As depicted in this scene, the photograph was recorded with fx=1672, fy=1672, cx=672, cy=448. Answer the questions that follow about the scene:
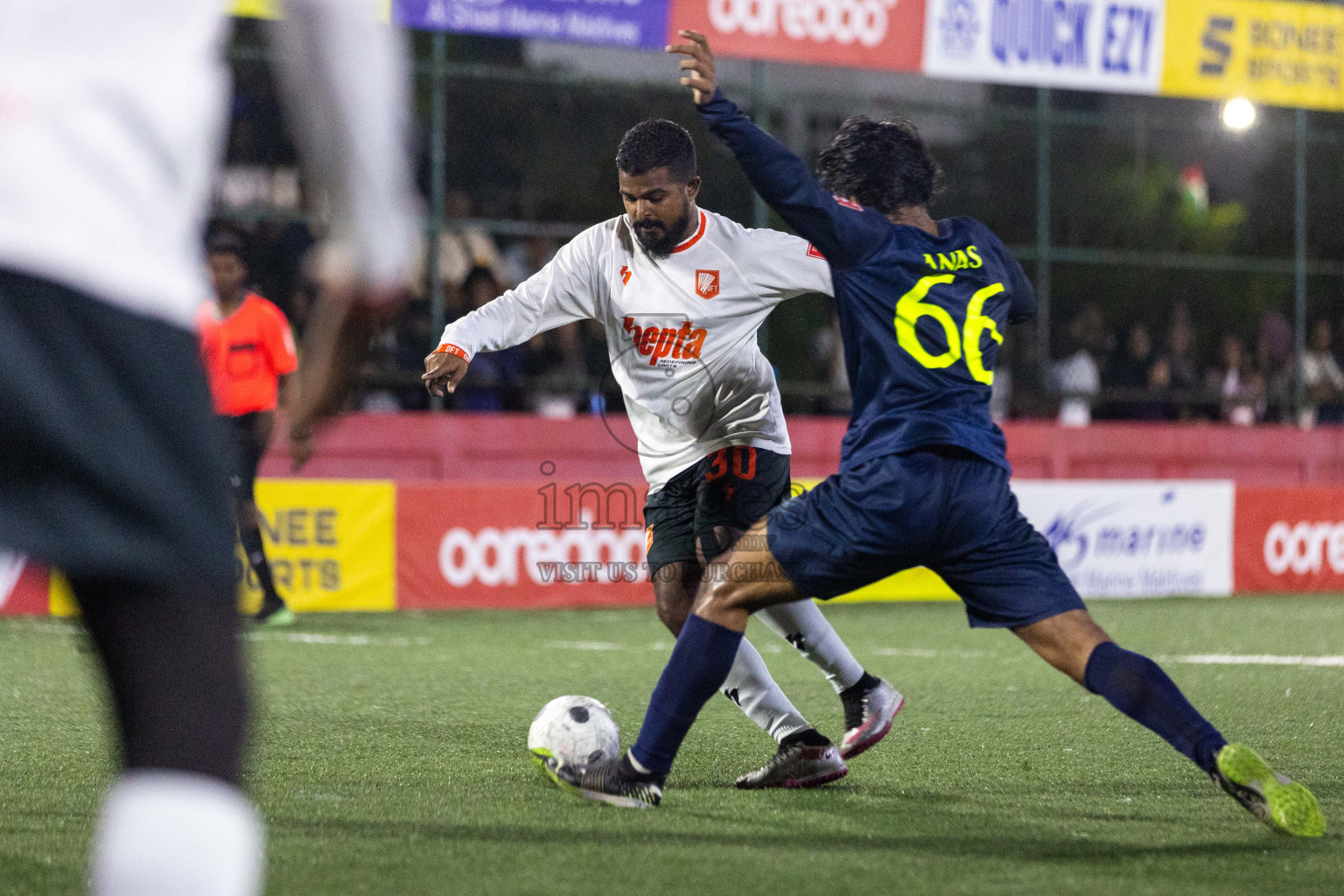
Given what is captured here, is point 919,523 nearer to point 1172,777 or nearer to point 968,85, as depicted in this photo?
point 1172,777

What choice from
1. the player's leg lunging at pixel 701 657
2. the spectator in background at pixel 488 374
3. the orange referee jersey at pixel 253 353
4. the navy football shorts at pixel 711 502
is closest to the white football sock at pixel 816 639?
the navy football shorts at pixel 711 502

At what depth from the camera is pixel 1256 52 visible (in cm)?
1709

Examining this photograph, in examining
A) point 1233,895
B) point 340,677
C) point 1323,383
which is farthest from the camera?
point 1323,383

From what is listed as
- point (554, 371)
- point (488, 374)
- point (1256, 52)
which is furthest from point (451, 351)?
point (1256, 52)

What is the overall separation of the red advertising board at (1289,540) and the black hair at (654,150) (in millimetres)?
9636

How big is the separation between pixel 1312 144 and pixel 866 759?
57.4 ft

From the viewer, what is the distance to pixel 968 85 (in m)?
18.8

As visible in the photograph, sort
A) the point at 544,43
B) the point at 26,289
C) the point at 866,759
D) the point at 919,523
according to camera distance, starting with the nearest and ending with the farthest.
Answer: the point at 26,289 → the point at 919,523 → the point at 866,759 → the point at 544,43

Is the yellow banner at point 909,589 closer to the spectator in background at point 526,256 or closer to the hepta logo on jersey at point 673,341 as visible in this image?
the spectator in background at point 526,256

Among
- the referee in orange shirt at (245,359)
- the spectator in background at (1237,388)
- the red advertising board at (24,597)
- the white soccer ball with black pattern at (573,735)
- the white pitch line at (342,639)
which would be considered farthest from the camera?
the spectator in background at (1237,388)

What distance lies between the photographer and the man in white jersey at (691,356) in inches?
190

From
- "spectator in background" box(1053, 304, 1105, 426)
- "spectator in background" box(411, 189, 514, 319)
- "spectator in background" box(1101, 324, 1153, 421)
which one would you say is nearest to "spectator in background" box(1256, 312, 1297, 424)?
"spectator in background" box(1101, 324, 1153, 421)

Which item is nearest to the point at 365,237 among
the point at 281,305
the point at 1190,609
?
the point at 1190,609

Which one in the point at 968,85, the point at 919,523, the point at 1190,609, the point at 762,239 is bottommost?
the point at 1190,609
